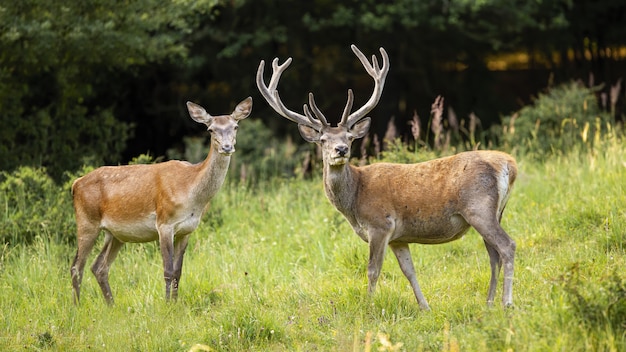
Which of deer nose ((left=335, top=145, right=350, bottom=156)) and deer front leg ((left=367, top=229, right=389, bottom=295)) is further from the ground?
deer nose ((left=335, top=145, right=350, bottom=156))

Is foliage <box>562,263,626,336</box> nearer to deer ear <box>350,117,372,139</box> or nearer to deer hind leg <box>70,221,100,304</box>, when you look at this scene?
deer ear <box>350,117,372,139</box>

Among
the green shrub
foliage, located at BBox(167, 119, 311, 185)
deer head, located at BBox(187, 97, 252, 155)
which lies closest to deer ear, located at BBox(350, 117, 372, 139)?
deer head, located at BBox(187, 97, 252, 155)

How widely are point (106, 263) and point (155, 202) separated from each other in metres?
0.85

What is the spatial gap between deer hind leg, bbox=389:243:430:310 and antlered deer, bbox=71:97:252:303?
1575mm

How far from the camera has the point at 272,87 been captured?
7754 mm

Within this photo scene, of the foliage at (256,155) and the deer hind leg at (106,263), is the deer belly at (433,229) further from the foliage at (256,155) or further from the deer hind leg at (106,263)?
the foliage at (256,155)

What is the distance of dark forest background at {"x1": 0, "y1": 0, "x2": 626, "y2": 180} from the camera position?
1317 centimetres

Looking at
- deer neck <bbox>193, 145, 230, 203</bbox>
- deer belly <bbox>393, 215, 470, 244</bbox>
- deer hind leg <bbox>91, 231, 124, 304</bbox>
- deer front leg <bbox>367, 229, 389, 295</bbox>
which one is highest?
deer neck <bbox>193, 145, 230, 203</bbox>

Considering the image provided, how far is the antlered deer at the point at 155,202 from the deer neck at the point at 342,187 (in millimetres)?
920

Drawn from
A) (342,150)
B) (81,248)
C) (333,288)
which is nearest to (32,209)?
(81,248)

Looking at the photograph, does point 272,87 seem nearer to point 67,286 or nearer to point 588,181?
point 67,286

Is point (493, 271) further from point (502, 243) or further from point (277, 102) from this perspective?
point (277, 102)

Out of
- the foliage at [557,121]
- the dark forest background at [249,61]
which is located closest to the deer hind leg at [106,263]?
the dark forest background at [249,61]

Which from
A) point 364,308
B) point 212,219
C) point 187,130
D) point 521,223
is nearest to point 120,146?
point 187,130
